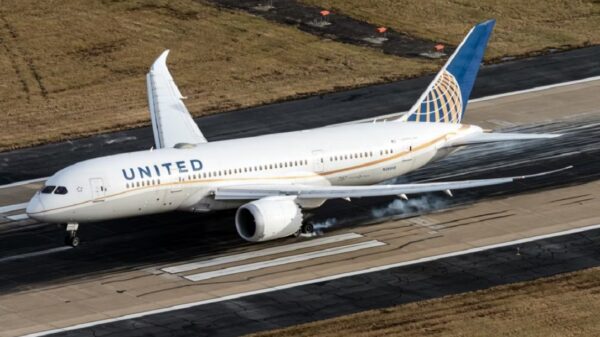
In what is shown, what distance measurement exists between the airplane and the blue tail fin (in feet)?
0.17

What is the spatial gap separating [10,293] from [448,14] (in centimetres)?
5518

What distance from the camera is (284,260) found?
62.5 metres

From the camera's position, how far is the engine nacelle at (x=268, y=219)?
61562mm

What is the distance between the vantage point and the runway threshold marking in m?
60.9

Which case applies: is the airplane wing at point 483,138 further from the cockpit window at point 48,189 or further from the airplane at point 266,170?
the cockpit window at point 48,189

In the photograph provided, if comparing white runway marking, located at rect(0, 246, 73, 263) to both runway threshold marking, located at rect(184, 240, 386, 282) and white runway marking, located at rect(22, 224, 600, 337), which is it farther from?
white runway marking, located at rect(22, 224, 600, 337)

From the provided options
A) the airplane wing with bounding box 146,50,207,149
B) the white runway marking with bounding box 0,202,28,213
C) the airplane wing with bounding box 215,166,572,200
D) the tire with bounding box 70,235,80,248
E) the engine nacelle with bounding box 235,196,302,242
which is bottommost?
the tire with bounding box 70,235,80,248

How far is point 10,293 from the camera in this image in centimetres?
5922

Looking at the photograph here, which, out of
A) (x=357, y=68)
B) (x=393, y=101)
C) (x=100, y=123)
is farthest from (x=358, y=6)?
(x=100, y=123)

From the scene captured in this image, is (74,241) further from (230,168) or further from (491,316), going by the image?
(491,316)

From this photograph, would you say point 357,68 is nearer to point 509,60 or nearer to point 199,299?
point 509,60

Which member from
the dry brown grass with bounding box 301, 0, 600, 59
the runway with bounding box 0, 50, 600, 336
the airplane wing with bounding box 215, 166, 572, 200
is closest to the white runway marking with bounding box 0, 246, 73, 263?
the runway with bounding box 0, 50, 600, 336

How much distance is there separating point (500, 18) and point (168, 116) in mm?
40775

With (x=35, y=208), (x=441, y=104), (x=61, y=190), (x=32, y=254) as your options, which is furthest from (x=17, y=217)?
(x=441, y=104)
